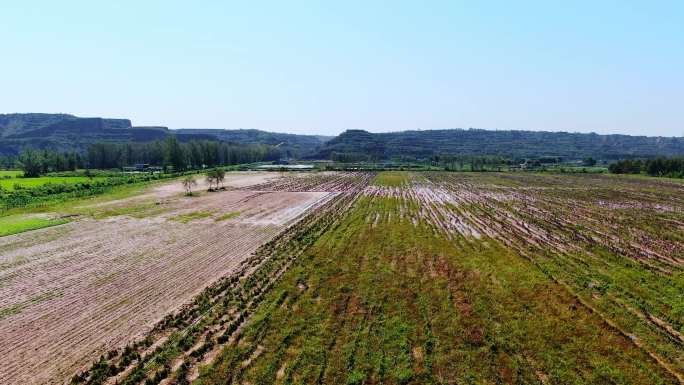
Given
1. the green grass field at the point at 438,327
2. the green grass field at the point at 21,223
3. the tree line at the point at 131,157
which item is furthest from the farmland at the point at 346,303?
the tree line at the point at 131,157

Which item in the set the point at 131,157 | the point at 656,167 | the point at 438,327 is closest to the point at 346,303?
the point at 438,327

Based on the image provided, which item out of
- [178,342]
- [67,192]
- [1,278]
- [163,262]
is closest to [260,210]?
[163,262]

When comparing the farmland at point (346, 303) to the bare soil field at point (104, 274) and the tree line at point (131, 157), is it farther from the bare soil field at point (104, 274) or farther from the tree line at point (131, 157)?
the tree line at point (131, 157)

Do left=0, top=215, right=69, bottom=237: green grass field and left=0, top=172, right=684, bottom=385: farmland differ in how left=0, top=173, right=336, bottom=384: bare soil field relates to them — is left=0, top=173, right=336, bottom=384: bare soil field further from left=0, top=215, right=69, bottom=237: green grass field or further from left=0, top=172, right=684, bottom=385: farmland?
left=0, top=215, right=69, bottom=237: green grass field

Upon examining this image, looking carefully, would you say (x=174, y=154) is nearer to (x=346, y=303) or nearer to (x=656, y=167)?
(x=346, y=303)

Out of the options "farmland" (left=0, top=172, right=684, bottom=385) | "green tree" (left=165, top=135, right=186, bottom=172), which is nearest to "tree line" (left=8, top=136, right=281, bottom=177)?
"green tree" (left=165, top=135, right=186, bottom=172)

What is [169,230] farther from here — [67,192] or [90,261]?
[67,192]
